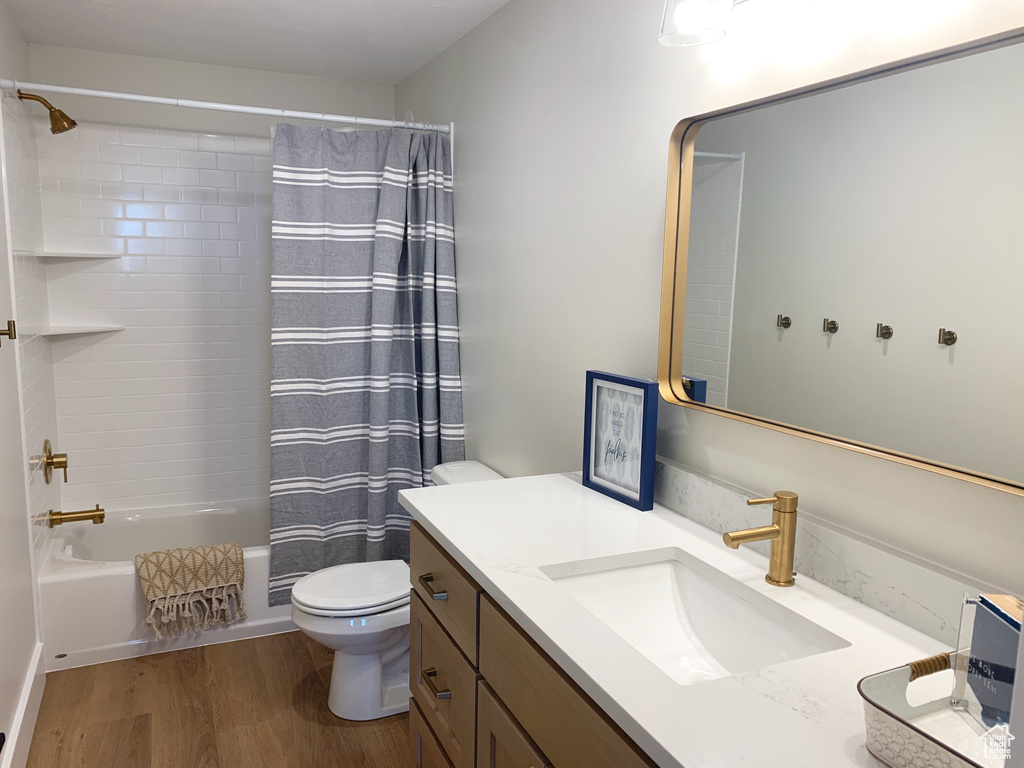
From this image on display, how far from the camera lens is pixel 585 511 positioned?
1.70 meters

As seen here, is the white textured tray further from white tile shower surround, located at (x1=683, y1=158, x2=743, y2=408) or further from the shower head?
the shower head

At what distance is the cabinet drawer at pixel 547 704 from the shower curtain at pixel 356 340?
1576 millimetres

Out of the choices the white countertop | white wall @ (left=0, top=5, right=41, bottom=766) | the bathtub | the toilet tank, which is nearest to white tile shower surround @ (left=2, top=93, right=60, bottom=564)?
white wall @ (left=0, top=5, right=41, bottom=766)

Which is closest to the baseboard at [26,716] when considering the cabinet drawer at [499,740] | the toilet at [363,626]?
the toilet at [363,626]

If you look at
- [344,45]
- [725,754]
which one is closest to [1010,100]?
[725,754]

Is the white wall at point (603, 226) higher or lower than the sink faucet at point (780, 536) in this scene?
higher

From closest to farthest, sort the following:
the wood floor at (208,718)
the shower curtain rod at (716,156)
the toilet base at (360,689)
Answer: the shower curtain rod at (716,156)
the wood floor at (208,718)
the toilet base at (360,689)

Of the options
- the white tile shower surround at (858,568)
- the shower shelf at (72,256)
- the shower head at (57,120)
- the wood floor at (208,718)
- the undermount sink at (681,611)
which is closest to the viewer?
the white tile shower surround at (858,568)

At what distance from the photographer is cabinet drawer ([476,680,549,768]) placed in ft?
3.98

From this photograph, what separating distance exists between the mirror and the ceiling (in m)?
1.35

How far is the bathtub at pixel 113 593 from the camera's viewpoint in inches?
106

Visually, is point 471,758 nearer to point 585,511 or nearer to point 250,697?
point 585,511

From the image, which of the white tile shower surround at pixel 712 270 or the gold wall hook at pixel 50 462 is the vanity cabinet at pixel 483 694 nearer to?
the white tile shower surround at pixel 712 270

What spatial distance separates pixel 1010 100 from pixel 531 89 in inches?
59.0
